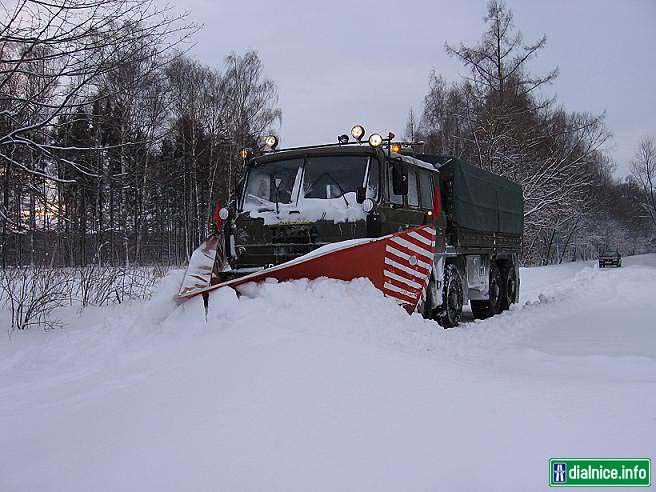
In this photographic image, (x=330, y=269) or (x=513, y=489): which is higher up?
(x=330, y=269)

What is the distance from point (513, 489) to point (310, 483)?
2.82 ft

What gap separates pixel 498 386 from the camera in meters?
3.62

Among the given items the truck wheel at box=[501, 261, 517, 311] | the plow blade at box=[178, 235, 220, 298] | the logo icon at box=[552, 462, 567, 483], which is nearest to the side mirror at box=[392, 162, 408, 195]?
the plow blade at box=[178, 235, 220, 298]

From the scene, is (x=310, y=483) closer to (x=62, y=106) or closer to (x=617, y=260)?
(x=62, y=106)

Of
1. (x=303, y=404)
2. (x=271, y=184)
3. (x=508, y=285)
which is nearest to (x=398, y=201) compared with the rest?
(x=271, y=184)

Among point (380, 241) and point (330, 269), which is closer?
point (330, 269)

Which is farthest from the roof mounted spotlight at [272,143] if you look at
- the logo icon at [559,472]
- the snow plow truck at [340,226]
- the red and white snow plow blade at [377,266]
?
the logo icon at [559,472]

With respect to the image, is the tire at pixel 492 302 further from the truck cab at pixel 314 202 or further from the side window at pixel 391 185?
the side window at pixel 391 185

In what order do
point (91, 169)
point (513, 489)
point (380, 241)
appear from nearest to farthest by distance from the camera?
1. point (513, 489)
2. point (380, 241)
3. point (91, 169)

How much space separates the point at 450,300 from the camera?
867 cm

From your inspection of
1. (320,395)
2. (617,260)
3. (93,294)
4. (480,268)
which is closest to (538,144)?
(617,260)

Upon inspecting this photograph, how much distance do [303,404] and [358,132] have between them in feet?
16.4

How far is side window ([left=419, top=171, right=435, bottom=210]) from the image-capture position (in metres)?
8.10

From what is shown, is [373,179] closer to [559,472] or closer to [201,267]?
[201,267]
